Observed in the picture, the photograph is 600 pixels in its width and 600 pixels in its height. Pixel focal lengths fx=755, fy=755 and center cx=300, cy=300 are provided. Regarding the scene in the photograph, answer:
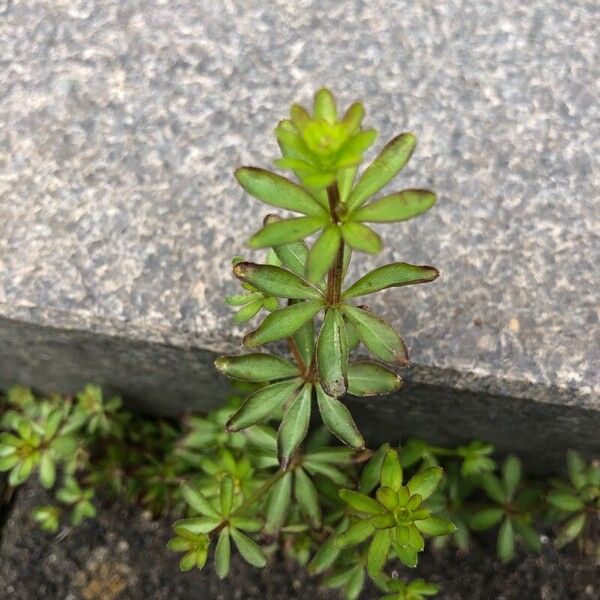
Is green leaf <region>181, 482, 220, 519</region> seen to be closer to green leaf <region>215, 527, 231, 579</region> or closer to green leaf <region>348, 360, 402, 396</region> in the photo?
green leaf <region>215, 527, 231, 579</region>

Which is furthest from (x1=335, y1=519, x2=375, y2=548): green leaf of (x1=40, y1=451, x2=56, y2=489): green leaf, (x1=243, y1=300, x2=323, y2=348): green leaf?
(x1=40, y1=451, x2=56, y2=489): green leaf

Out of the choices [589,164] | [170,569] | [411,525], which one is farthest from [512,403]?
[170,569]

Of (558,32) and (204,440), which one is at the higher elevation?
(558,32)

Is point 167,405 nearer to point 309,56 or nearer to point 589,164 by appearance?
point 309,56

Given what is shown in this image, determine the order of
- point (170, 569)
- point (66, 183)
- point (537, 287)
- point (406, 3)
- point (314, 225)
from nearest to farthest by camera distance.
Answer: point (314, 225) → point (537, 287) → point (66, 183) → point (406, 3) → point (170, 569)

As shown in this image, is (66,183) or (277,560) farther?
(277,560)

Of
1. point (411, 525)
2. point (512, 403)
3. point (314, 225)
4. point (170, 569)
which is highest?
point (314, 225)

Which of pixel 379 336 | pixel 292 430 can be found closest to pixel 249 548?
pixel 292 430

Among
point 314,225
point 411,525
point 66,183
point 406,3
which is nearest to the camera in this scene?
point 314,225
